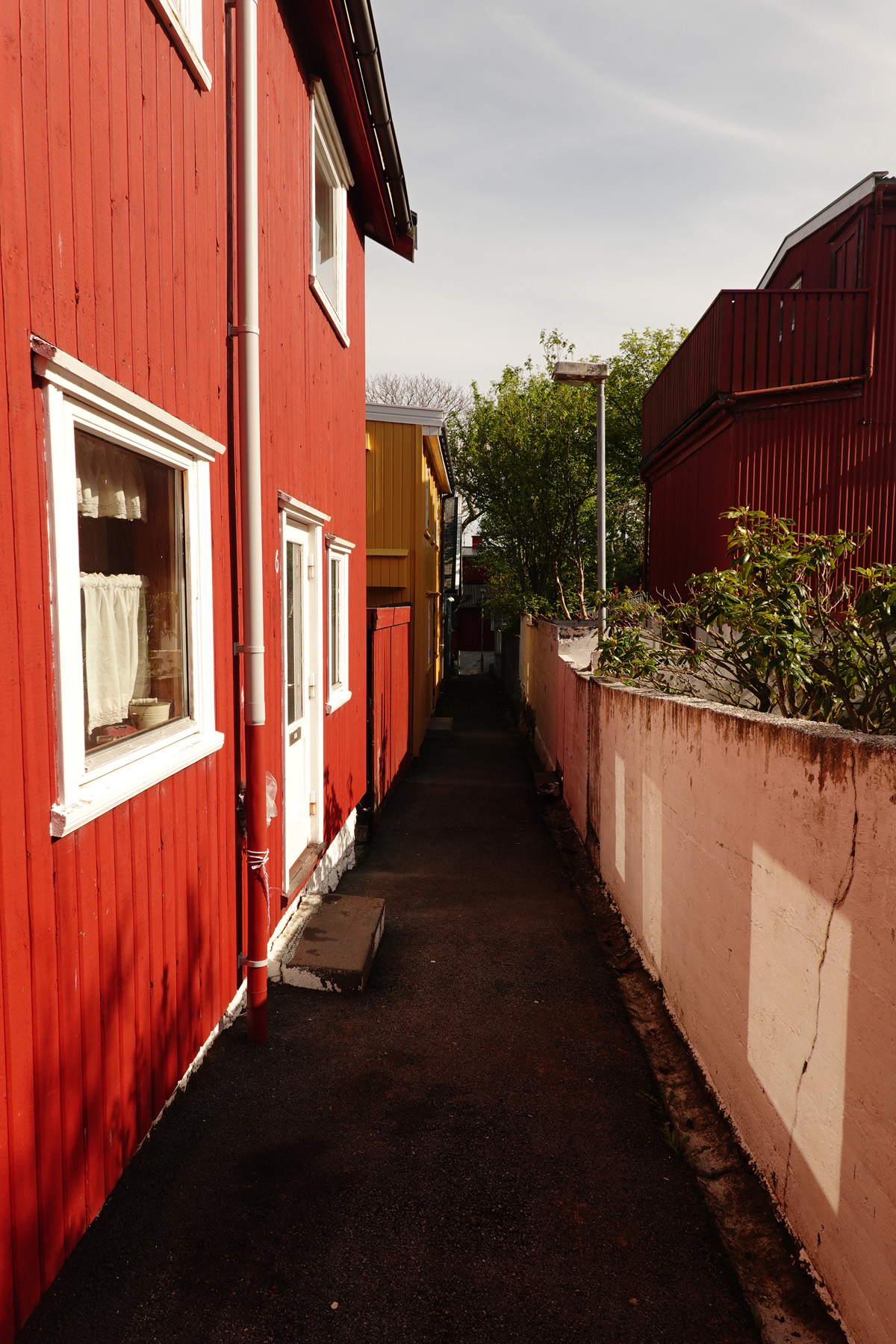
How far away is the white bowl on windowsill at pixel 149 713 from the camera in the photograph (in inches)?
116

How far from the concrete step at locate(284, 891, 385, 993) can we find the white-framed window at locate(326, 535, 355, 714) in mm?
1712

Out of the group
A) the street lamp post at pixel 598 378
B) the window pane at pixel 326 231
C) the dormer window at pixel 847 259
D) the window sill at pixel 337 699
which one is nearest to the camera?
the window sill at pixel 337 699

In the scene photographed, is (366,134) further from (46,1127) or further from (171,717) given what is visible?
(46,1127)

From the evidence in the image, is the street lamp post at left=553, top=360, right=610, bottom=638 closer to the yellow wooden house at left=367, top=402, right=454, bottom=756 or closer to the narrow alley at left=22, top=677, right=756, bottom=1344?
the yellow wooden house at left=367, top=402, right=454, bottom=756


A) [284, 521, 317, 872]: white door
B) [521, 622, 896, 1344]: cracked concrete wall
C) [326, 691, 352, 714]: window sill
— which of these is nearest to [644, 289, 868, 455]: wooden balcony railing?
[326, 691, 352, 714]: window sill

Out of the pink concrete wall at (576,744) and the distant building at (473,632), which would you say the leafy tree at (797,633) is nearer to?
the pink concrete wall at (576,744)

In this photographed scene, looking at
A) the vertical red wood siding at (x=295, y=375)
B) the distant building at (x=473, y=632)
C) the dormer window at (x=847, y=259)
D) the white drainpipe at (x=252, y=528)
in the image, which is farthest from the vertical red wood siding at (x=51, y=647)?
the distant building at (x=473, y=632)

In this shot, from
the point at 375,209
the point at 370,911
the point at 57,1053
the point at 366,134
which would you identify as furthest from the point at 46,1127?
the point at 375,209

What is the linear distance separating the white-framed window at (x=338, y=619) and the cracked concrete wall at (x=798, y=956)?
3.05m

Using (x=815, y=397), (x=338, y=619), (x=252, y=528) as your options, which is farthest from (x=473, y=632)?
(x=252, y=528)

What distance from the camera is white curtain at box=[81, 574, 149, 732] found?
8.54 feet

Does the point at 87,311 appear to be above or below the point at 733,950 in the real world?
above

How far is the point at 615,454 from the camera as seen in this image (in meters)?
28.5

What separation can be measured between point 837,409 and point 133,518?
33.1 feet
